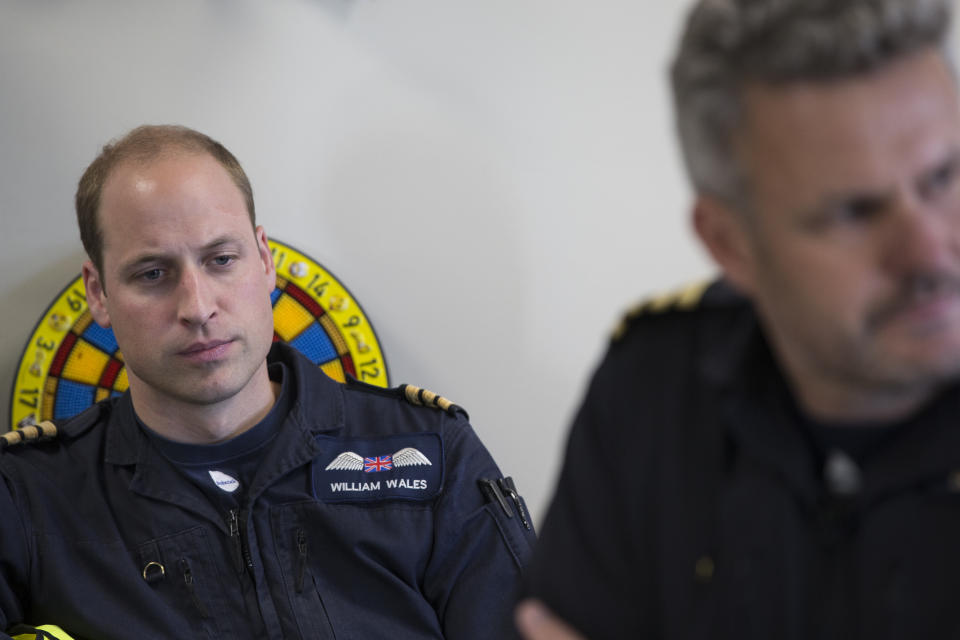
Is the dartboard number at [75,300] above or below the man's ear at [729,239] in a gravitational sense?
above

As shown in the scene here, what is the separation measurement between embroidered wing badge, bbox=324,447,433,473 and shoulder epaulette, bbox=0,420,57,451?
0.45 m

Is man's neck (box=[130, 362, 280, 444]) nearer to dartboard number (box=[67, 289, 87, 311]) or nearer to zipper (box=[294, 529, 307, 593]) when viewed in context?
zipper (box=[294, 529, 307, 593])

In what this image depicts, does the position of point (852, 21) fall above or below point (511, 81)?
below

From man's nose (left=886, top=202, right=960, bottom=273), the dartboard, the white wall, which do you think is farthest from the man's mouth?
man's nose (left=886, top=202, right=960, bottom=273)

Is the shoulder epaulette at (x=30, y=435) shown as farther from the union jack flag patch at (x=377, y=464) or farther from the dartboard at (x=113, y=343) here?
the union jack flag patch at (x=377, y=464)

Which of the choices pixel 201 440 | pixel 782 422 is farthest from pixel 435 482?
pixel 782 422

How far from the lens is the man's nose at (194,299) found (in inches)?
58.9

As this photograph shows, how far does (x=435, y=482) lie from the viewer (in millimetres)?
1621

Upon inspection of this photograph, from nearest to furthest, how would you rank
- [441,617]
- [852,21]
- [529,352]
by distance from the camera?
[852,21]
[441,617]
[529,352]

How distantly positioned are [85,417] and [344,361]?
520 mm

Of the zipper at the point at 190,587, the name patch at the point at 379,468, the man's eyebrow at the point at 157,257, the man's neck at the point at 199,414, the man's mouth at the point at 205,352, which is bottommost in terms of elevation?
the zipper at the point at 190,587

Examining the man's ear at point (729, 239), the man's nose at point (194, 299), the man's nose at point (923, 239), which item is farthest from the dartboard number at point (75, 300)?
the man's nose at point (923, 239)

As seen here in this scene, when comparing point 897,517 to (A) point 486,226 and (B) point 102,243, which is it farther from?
(A) point 486,226

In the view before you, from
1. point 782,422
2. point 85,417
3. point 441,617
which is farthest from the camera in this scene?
point 85,417
